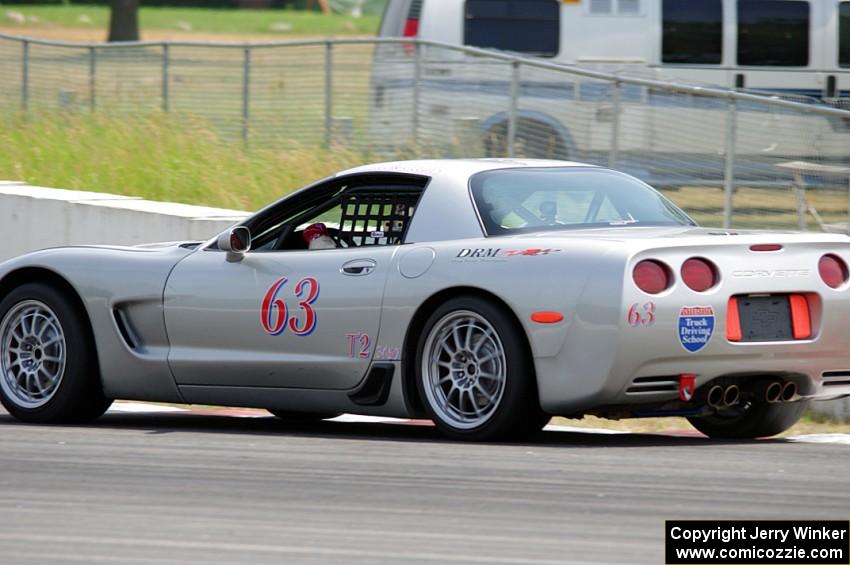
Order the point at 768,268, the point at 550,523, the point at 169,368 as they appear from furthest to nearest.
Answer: the point at 169,368 → the point at 768,268 → the point at 550,523

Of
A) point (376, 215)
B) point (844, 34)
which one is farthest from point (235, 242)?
point (844, 34)

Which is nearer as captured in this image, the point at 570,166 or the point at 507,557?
the point at 507,557

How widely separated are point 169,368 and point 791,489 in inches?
134

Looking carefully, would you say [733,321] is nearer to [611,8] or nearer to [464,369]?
[464,369]

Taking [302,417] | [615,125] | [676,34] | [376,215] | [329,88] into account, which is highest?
[676,34]

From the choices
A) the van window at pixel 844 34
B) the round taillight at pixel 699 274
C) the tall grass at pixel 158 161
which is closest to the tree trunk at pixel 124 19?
the tall grass at pixel 158 161

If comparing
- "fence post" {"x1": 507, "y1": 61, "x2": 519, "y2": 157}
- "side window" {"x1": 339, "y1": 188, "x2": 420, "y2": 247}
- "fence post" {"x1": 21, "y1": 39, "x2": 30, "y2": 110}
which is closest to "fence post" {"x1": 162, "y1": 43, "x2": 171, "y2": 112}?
"fence post" {"x1": 21, "y1": 39, "x2": 30, "y2": 110}

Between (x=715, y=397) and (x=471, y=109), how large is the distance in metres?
9.72

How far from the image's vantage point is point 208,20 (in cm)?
6041

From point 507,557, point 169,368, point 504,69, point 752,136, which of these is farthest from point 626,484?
point 504,69

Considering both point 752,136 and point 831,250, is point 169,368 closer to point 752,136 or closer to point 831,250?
point 831,250

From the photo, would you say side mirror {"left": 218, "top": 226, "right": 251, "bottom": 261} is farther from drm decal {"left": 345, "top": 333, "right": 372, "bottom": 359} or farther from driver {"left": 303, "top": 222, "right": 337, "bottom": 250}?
drm decal {"left": 345, "top": 333, "right": 372, "bottom": 359}

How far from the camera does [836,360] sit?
761 cm

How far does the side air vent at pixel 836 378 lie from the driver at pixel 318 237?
239 cm
